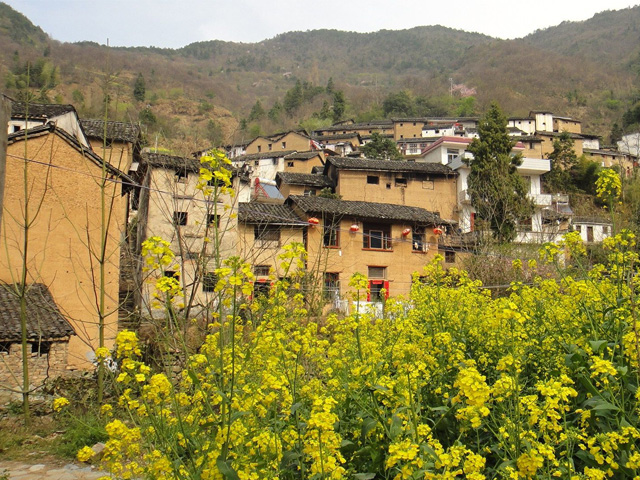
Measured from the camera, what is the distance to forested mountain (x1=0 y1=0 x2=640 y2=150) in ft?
172

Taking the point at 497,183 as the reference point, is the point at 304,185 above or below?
above

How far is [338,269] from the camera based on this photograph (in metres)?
23.2

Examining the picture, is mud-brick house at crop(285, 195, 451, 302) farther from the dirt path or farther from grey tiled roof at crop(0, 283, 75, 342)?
the dirt path

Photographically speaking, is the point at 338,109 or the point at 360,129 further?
the point at 338,109

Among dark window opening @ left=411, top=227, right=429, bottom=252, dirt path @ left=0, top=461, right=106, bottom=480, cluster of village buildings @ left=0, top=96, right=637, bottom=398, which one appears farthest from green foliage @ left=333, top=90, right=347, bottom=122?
dirt path @ left=0, top=461, right=106, bottom=480

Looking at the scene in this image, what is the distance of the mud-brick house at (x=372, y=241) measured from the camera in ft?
76.2

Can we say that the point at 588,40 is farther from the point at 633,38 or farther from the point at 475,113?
the point at 475,113

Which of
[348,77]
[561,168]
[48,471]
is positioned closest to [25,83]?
[48,471]

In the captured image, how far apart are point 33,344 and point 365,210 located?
50.7 ft

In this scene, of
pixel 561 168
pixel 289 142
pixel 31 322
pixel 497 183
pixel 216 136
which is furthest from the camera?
pixel 289 142

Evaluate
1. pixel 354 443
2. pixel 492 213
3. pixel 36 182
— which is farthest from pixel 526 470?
pixel 492 213

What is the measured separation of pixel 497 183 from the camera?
26.2 m

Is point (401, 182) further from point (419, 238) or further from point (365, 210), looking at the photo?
point (365, 210)

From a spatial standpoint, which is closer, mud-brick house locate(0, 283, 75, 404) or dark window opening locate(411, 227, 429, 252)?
mud-brick house locate(0, 283, 75, 404)
